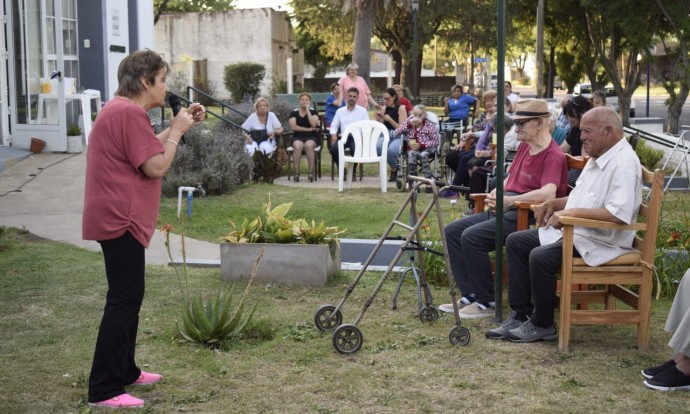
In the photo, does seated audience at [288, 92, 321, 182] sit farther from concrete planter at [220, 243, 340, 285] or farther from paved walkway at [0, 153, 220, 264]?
concrete planter at [220, 243, 340, 285]

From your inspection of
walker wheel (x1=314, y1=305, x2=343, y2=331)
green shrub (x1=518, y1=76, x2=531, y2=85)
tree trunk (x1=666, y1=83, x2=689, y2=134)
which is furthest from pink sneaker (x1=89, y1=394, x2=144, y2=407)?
green shrub (x1=518, y1=76, x2=531, y2=85)

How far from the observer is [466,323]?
6.46 m

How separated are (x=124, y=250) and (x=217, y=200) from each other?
314 inches

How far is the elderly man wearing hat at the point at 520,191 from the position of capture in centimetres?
653

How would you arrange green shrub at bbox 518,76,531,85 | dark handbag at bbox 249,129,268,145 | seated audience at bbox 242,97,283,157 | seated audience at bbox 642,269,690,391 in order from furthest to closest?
green shrub at bbox 518,76,531,85 < dark handbag at bbox 249,129,268,145 < seated audience at bbox 242,97,283,157 < seated audience at bbox 642,269,690,391

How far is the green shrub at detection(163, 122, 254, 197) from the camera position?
41.9 feet

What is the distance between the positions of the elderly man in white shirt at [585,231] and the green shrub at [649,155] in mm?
10632

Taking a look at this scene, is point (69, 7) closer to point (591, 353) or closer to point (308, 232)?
point (308, 232)

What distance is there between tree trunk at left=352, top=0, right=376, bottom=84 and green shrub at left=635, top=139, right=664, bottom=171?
14.4 m

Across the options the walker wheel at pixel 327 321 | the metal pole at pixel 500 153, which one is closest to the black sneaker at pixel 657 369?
the metal pole at pixel 500 153

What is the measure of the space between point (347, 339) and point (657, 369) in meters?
1.77

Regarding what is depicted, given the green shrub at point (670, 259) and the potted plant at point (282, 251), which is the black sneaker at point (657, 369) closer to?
the green shrub at point (670, 259)

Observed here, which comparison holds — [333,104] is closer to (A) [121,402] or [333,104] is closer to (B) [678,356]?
(B) [678,356]

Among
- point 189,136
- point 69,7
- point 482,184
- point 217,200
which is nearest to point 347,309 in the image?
point 482,184
